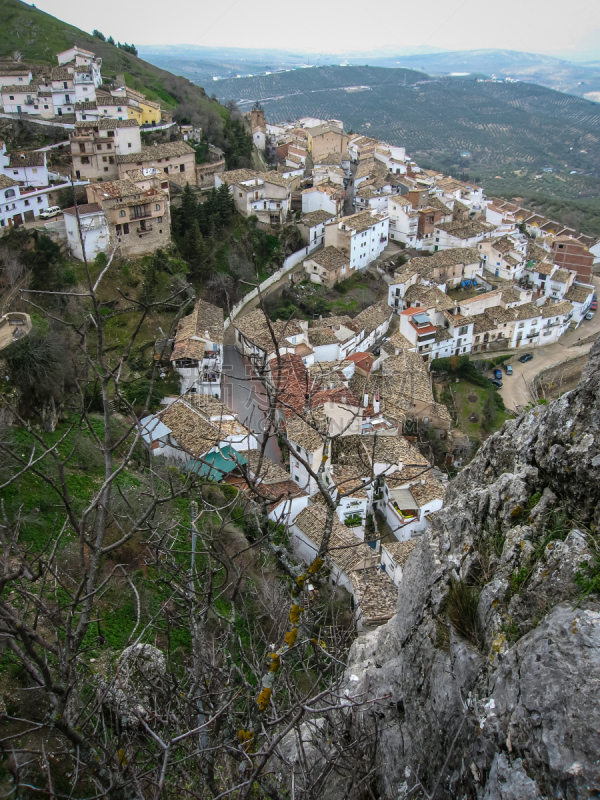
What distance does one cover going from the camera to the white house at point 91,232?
86.7 feet

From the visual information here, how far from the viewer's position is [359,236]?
120 feet

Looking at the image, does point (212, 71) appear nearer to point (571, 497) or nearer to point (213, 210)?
point (213, 210)

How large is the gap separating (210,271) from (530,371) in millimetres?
18001

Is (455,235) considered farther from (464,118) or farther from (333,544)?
(464,118)

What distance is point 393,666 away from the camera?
5.36 metres

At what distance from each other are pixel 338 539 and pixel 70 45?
48314 mm

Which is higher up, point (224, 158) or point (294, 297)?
point (224, 158)

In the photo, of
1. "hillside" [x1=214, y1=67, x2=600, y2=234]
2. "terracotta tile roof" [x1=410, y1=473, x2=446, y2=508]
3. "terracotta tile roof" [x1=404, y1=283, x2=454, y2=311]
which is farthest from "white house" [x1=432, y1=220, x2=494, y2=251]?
"hillside" [x1=214, y1=67, x2=600, y2=234]

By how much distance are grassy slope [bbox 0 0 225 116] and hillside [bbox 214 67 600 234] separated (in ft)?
154

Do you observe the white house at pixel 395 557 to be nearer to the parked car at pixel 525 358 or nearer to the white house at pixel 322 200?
the parked car at pixel 525 358

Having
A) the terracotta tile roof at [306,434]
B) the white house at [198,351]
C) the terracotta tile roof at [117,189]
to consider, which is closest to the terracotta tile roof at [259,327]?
the white house at [198,351]

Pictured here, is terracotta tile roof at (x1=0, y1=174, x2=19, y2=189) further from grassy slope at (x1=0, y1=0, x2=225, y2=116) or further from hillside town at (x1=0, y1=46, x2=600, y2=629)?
grassy slope at (x1=0, y1=0, x2=225, y2=116)

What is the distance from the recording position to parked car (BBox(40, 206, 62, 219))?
27516 millimetres

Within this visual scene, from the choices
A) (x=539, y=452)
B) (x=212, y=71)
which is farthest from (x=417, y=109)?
(x=539, y=452)
